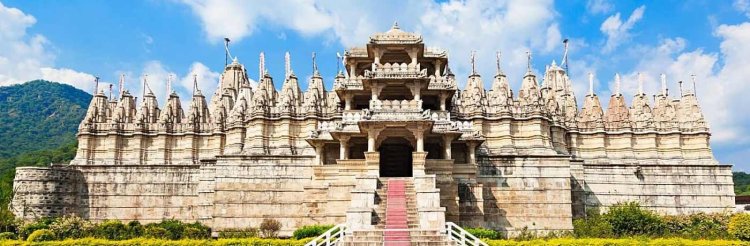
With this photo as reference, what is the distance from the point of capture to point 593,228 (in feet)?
101

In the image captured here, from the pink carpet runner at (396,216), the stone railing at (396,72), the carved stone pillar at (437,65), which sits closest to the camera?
the pink carpet runner at (396,216)

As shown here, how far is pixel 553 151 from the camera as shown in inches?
1604

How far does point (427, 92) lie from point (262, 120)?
12.6 meters

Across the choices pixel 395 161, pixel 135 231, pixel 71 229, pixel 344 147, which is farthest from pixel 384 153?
pixel 71 229

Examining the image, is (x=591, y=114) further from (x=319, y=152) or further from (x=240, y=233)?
(x=240, y=233)

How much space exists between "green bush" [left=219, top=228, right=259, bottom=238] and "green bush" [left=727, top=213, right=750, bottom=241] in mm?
22916

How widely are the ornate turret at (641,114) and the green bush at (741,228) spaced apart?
17.2 meters

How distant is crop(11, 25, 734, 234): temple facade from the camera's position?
98.7ft

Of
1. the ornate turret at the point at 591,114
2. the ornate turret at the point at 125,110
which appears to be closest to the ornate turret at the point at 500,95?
the ornate turret at the point at 591,114

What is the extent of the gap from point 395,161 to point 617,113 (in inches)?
981

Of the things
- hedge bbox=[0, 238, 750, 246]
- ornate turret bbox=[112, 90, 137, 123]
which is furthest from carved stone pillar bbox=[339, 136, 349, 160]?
ornate turret bbox=[112, 90, 137, 123]

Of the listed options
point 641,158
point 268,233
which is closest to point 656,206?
point 641,158

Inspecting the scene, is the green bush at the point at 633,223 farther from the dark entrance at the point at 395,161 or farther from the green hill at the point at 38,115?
the green hill at the point at 38,115

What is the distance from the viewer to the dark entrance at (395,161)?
32.8 metres
